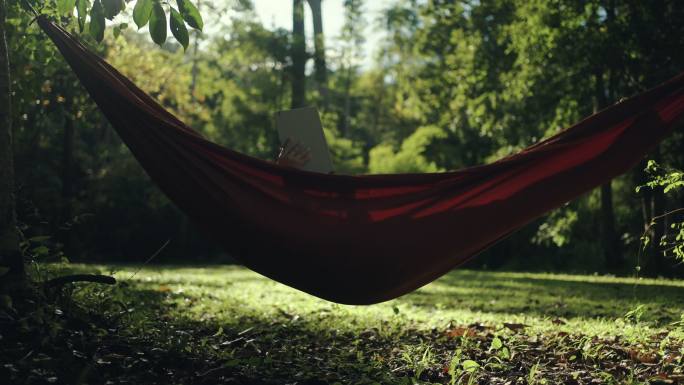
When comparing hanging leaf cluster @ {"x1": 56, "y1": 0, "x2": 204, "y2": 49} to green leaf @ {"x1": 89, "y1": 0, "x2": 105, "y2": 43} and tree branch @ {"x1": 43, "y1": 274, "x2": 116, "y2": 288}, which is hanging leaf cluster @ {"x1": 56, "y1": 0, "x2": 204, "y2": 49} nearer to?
green leaf @ {"x1": 89, "y1": 0, "x2": 105, "y2": 43}

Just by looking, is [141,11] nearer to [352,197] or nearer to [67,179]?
[352,197]

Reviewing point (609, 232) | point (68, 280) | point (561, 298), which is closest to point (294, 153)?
point (68, 280)

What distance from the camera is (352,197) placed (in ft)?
10.6

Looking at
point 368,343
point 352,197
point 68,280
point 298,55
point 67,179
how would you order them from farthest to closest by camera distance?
1. point 298,55
2. point 67,179
3. point 368,343
4. point 68,280
5. point 352,197

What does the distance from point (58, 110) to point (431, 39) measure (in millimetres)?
10049

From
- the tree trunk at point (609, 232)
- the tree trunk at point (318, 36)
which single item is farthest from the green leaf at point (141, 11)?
the tree trunk at point (318, 36)

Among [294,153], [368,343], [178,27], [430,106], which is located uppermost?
[430,106]

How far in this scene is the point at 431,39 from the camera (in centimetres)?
1524

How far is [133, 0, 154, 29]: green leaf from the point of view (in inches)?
113

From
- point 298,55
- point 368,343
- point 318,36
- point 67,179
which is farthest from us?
point 298,55

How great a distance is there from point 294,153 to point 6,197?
1.56 metres

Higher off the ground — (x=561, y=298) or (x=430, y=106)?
(x=430, y=106)

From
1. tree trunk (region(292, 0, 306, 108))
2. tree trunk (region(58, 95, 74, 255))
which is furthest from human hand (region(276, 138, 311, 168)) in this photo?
tree trunk (region(58, 95, 74, 255))

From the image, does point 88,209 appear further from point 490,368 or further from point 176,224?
point 490,368
